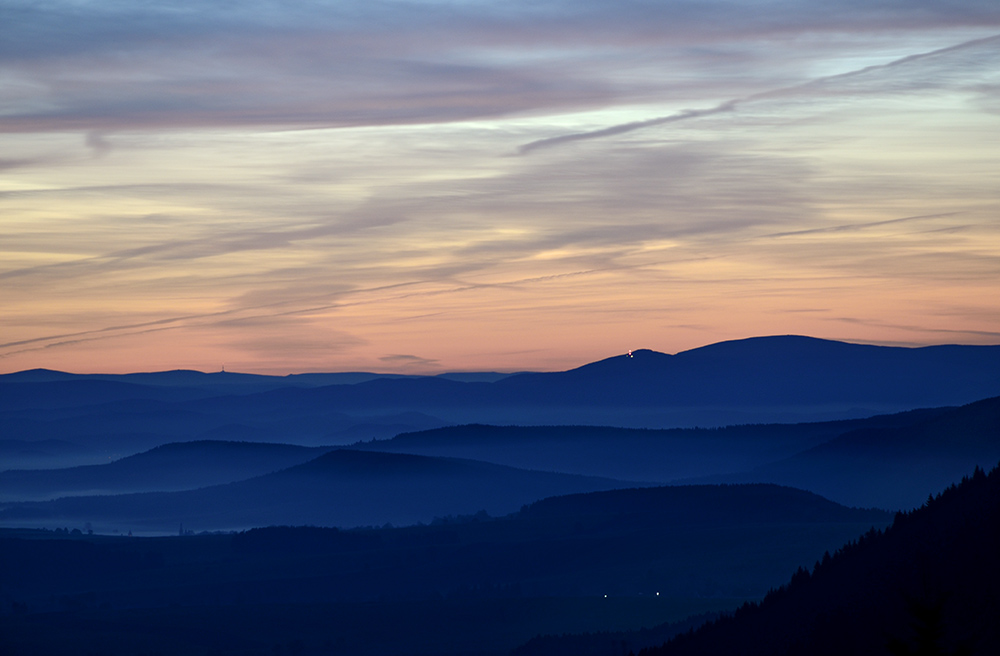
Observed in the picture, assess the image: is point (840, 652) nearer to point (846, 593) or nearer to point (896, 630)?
point (896, 630)

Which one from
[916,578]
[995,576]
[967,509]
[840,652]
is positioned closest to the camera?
[995,576]

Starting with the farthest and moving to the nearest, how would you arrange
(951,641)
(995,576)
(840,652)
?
(840,652), (995,576), (951,641)

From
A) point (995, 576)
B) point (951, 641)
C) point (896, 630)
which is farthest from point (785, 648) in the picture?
point (951, 641)

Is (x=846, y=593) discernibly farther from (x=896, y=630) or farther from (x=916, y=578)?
(x=896, y=630)

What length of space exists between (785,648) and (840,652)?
74.0 feet

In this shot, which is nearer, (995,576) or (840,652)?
(995,576)

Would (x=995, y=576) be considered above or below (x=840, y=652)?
above

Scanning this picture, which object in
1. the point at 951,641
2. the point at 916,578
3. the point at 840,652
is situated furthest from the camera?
the point at 916,578

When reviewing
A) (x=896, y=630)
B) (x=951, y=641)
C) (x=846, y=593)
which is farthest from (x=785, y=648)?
(x=951, y=641)

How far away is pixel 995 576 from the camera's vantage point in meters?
156

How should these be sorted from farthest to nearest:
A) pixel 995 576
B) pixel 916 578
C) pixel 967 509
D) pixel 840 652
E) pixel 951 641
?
1. pixel 967 509
2. pixel 916 578
3. pixel 840 652
4. pixel 995 576
5. pixel 951 641

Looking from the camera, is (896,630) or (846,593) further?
(846,593)

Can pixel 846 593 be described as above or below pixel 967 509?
below

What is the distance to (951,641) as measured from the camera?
13488 cm
